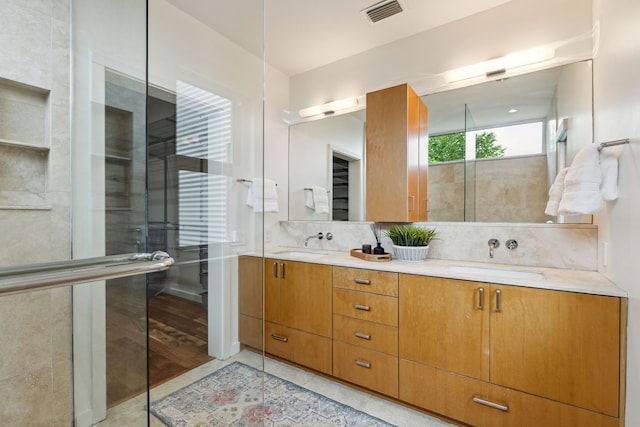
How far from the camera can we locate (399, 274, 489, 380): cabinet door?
1.49m

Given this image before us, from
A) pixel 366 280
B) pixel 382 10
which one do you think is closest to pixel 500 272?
pixel 366 280

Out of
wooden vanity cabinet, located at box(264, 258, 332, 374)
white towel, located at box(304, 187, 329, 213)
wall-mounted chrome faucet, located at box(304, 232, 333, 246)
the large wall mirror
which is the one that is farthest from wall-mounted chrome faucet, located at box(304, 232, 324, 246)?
wooden vanity cabinet, located at box(264, 258, 332, 374)

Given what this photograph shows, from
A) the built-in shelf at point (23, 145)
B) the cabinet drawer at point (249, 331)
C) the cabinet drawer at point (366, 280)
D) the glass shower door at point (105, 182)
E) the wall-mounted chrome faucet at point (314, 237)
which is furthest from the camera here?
the wall-mounted chrome faucet at point (314, 237)

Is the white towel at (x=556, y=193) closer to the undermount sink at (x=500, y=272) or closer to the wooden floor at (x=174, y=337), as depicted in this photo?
the undermount sink at (x=500, y=272)

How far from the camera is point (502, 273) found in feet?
5.85

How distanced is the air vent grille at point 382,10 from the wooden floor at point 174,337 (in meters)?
2.33

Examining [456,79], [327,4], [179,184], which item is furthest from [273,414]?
[327,4]

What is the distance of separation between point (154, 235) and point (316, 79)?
2.31m

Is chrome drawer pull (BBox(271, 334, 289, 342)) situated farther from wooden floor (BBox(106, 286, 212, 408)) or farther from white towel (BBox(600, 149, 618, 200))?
white towel (BBox(600, 149, 618, 200))

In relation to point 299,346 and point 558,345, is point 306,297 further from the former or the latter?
point 558,345

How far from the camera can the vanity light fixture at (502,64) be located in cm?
188

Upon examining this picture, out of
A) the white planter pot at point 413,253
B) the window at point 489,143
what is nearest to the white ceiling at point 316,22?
the window at point 489,143

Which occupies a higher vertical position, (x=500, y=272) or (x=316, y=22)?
(x=316, y=22)

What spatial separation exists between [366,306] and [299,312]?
58 centimetres
